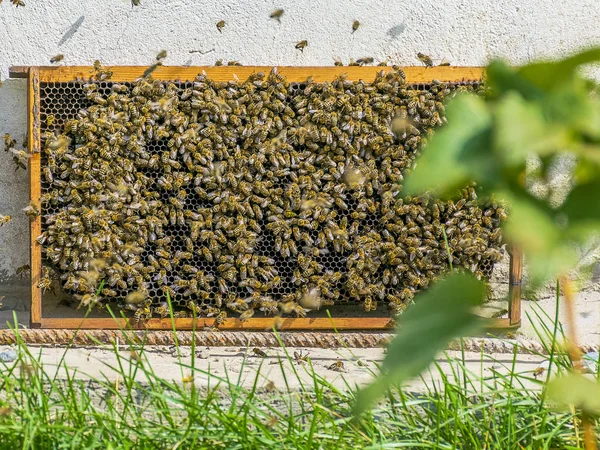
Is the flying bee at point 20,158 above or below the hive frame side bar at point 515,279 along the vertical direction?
above

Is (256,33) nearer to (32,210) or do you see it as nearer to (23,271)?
(32,210)

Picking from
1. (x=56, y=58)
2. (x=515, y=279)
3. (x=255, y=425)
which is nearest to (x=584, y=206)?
(x=255, y=425)

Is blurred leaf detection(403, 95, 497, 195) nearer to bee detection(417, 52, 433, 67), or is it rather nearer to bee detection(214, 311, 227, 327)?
bee detection(214, 311, 227, 327)

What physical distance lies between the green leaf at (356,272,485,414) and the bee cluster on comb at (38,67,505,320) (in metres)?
2.70

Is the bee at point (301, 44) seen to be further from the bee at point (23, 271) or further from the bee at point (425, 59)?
the bee at point (23, 271)

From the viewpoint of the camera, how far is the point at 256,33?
11.7ft

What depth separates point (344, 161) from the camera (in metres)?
3.25

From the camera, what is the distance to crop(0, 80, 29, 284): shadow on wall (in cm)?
350

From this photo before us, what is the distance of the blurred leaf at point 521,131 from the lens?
435mm

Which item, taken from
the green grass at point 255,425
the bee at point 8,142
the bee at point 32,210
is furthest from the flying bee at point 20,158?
the green grass at point 255,425

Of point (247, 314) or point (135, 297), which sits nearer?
point (135, 297)

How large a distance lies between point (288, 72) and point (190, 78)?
465mm

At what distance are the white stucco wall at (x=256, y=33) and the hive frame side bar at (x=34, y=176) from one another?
448 millimetres

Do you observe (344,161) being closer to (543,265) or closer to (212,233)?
(212,233)
